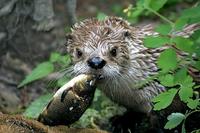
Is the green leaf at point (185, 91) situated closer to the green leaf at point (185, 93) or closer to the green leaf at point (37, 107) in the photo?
the green leaf at point (185, 93)

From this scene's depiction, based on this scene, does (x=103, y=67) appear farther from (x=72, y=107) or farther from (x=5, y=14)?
(x=5, y=14)

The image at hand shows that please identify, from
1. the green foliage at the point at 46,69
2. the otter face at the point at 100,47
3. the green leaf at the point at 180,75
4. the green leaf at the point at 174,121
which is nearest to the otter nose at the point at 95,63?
the otter face at the point at 100,47

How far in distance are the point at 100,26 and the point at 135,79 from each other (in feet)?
1.86

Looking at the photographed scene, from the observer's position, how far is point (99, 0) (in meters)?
11.3

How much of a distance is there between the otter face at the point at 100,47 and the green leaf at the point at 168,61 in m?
0.95

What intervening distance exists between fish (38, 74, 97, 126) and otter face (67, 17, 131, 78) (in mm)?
273

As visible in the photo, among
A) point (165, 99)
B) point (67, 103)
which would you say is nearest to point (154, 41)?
point (165, 99)

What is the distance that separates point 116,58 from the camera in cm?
568

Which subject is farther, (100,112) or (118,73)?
(100,112)

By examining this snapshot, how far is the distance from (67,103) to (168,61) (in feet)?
2.99

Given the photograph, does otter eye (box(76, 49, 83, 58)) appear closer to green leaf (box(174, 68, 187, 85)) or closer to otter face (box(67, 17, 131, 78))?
otter face (box(67, 17, 131, 78))

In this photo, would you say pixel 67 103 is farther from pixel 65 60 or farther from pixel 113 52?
pixel 65 60

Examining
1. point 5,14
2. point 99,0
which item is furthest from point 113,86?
point 99,0

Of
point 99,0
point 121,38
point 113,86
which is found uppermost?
point 121,38
